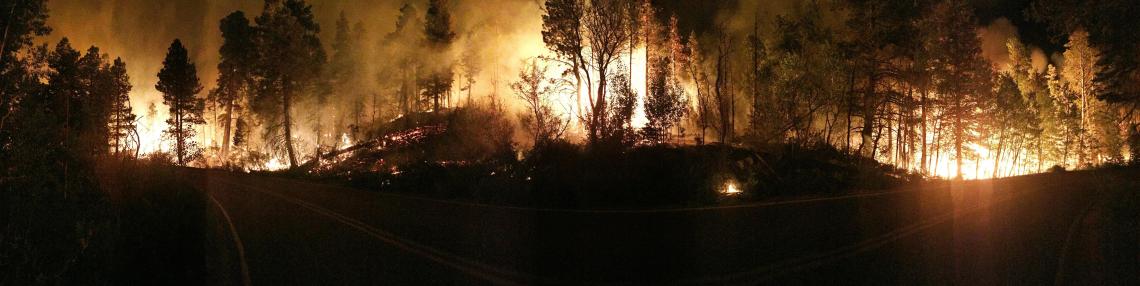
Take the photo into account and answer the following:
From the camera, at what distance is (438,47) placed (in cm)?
5481

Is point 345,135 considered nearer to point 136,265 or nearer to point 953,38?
point 136,265

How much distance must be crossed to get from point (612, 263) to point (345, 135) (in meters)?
49.4

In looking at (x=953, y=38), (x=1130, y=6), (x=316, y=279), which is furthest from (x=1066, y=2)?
(x=953, y=38)

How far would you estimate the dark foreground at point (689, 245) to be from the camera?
764cm

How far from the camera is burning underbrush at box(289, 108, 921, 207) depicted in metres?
19.5

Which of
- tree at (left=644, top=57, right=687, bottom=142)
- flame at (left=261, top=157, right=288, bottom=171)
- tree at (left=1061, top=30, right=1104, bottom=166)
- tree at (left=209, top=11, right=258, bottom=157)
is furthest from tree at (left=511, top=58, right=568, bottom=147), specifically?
tree at (left=1061, top=30, right=1104, bottom=166)

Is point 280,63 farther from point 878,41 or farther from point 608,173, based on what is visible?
point 878,41

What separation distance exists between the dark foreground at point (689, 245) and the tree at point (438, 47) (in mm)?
38713

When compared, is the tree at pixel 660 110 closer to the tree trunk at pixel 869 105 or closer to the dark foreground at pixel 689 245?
the dark foreground at pixel 689 245

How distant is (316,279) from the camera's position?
7672 mm

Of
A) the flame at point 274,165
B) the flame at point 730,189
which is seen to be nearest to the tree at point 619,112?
the flame at point 730,189

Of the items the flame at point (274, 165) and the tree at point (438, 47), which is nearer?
the flame at point (274, 165)

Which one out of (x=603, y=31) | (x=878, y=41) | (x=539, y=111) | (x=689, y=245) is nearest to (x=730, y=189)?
(x=539, y=111)

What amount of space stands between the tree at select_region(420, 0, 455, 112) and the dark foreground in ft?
127
